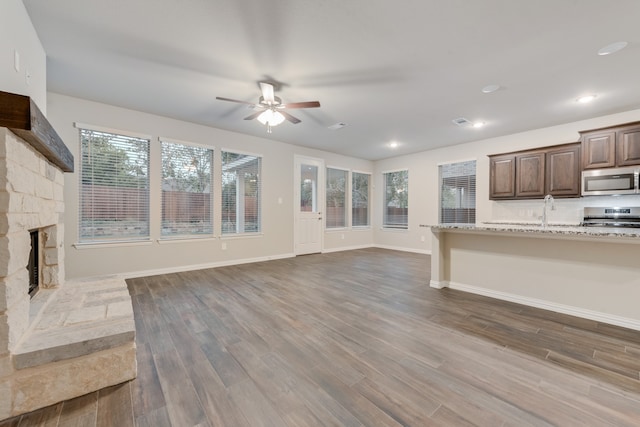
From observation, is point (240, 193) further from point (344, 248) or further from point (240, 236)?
point (344, 248)

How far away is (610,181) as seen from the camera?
393cm

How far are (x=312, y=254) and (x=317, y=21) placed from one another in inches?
202

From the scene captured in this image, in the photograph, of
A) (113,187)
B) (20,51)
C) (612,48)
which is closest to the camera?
(20,51)

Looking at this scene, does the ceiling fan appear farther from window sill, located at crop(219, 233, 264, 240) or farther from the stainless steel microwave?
the stainless steel microwave

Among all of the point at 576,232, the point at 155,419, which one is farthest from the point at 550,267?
the point at 155,419

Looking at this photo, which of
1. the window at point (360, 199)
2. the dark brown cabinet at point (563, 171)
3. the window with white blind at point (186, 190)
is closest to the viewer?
the dark brown cabinet at point (563, 171)

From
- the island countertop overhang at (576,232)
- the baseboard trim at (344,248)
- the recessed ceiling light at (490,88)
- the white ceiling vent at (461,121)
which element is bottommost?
the baseboard trim at (344,248)

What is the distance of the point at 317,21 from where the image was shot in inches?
86.9

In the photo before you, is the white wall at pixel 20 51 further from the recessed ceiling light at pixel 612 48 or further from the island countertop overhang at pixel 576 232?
the recessed ceiling light at pixel 612 48

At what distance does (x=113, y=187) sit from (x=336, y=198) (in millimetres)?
4949

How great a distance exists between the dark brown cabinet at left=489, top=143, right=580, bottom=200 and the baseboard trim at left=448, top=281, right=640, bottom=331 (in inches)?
99.5

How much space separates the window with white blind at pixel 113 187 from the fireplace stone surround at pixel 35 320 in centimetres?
210

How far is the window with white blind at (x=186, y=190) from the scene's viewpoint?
4578mm

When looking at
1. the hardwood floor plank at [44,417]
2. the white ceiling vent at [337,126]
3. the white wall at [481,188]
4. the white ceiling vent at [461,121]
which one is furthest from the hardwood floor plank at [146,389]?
the white wall at [481,188]
